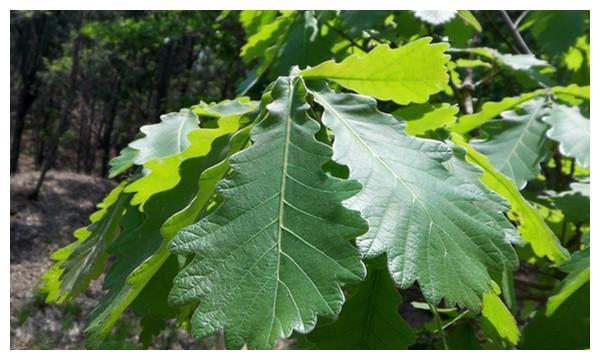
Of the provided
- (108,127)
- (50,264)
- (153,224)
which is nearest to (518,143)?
(153,224)

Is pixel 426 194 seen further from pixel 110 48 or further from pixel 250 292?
pixel 110 48

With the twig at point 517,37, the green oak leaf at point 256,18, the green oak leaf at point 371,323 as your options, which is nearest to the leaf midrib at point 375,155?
the green oak leaf at point 371,323

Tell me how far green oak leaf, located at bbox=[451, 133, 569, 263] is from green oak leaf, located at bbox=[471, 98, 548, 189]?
0.69ft

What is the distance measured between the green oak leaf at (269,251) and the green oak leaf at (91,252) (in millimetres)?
276

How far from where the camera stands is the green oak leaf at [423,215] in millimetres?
660

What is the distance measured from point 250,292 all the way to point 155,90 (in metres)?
10.4

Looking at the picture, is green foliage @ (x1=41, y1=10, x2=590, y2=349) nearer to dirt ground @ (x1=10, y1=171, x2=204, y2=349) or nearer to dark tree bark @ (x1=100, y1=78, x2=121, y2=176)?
dirt ground @ (x1=10, y1=171, x2=204, y2=349)

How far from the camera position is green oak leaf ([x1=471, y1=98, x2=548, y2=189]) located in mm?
1221

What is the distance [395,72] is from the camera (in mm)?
838

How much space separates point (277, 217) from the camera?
0.65 meters

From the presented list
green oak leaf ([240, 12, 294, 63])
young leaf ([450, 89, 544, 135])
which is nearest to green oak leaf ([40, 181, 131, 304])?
young leaf ([450, 89, 544, 135])

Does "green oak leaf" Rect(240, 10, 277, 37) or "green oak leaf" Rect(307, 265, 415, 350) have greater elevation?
"green oak leaf" Rect(240, 10, 277, 37)

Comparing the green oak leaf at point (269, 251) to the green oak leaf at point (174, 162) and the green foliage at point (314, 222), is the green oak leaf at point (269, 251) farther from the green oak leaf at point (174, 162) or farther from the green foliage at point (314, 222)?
the green oak leaf at point (174, 162)
